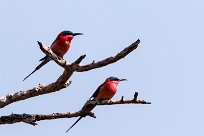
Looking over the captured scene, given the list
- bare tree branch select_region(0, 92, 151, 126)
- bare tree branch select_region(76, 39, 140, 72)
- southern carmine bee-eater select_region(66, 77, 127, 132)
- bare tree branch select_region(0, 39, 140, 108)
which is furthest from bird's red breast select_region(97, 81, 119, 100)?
bare tree branch select_region(76, 39, 140, 72)

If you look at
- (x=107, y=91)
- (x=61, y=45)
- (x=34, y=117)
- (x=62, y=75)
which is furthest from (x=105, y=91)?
(x=62, y=75)

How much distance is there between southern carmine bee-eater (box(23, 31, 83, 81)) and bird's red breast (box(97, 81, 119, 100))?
1557 millimetres

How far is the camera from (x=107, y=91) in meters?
10.1

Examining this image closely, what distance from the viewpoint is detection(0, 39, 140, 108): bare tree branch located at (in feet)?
22.1

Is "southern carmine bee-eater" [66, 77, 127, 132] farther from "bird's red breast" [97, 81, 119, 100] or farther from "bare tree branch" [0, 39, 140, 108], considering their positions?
"bare tree branch" [0, 39, 140, 108]

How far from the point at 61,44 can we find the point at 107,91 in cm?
179

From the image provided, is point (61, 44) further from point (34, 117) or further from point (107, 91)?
point (107, 91)

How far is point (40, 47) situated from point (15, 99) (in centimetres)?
151

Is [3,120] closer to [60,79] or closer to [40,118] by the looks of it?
[40,118]

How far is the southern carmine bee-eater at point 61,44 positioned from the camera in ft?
28.8

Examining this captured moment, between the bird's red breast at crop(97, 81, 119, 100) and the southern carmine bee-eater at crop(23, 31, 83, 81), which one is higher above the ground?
the southern carmine bee-eater at crop(23, 31, 83, 81)

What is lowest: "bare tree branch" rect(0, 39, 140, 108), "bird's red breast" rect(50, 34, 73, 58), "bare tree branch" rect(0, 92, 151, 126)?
"bare tree branch" rect(0, 92, 151, 126)

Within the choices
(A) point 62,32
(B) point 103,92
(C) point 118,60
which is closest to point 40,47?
(C) point 118,60

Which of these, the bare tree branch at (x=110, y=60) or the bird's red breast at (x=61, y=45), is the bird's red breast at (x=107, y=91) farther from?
the bare tree branch at (x=110, y=60)
